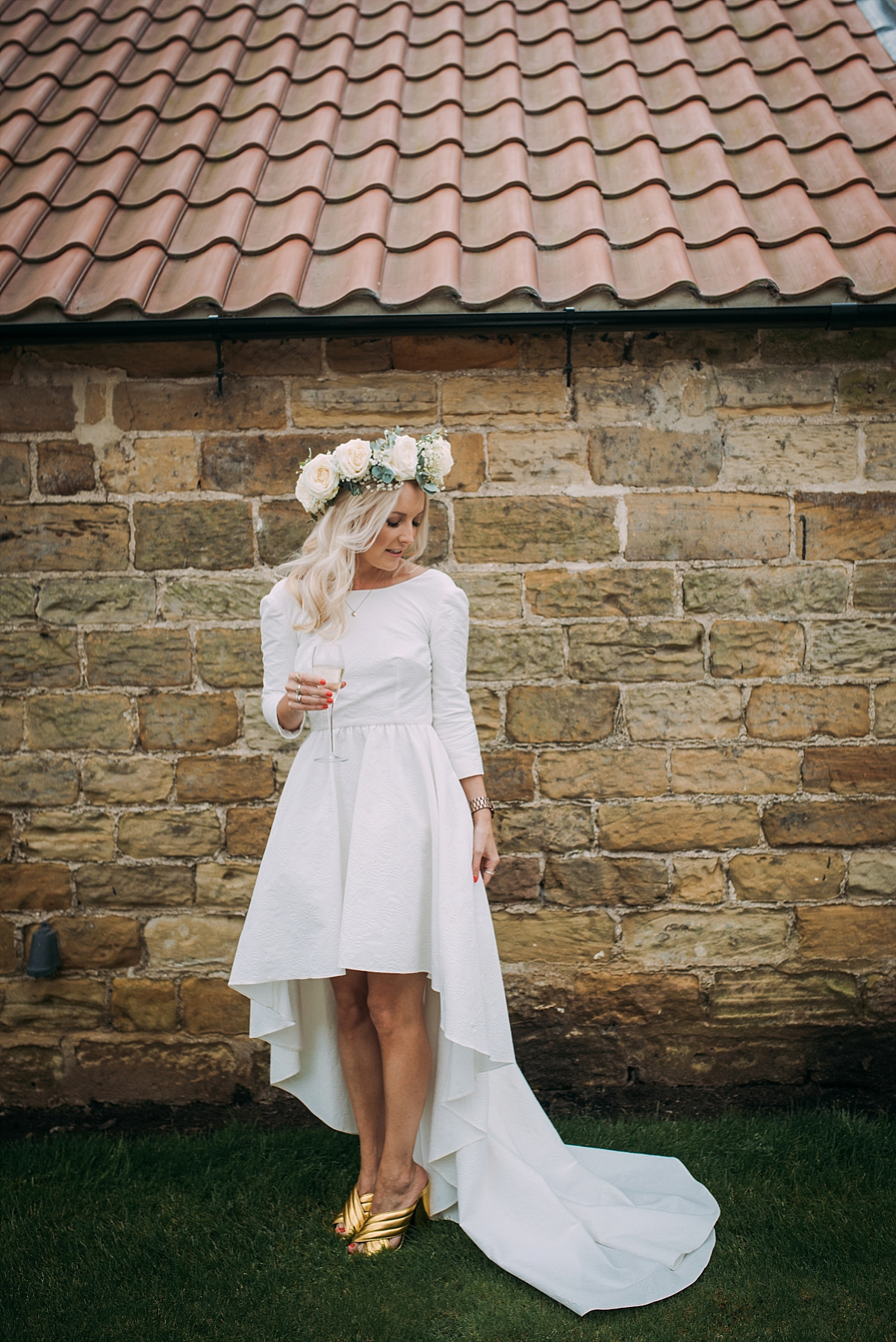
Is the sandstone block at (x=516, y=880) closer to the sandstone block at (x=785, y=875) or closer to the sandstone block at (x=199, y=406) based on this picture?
the sandstone block at (x=785, y=875)

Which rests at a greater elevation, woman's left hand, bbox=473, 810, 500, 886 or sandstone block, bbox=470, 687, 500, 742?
sandstone block, bbox=470, 687, 500, 742

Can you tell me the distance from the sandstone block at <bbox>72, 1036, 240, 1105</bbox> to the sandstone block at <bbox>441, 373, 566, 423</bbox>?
2.45 m

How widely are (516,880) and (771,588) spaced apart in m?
1.37

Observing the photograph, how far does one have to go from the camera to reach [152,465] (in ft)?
10.4

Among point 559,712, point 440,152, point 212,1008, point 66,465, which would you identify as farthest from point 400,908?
point 440,152

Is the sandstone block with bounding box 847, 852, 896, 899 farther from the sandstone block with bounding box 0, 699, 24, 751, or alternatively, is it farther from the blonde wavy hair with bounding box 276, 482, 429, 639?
the sandstone block with bounding box 0, 699, 24, 751

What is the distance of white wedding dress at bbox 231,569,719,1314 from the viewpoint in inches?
93.5

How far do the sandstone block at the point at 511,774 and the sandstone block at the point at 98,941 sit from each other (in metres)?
1.40

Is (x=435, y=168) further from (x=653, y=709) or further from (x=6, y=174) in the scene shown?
(x=653, y=709)

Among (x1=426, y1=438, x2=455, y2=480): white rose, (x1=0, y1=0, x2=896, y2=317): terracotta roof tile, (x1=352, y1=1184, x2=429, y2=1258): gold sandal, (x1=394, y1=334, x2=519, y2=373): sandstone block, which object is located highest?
(x1=0, y1=0, x2=896, y2=317): terracotta roof tile

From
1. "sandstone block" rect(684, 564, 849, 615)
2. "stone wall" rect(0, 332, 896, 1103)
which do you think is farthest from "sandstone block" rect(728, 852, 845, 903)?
"sandstone block" rect(684, 564, 849, 615)

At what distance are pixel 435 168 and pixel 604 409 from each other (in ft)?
3.75

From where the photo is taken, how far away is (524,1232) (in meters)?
2.49

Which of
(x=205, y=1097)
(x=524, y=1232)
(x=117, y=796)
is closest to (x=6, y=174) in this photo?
(x=117, y=796)
